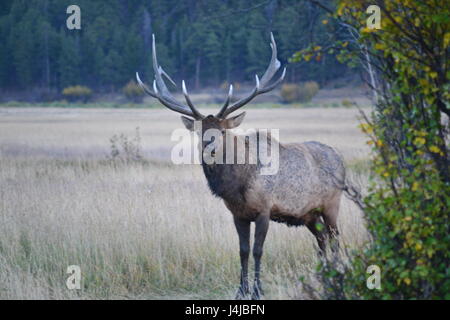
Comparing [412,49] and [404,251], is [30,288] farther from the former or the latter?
[412,49]

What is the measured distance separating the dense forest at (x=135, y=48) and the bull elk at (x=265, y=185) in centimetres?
3173

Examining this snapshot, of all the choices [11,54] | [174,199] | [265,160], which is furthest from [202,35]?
[265,160]

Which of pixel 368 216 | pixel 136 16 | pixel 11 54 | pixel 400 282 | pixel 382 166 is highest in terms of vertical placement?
pixel 136 16

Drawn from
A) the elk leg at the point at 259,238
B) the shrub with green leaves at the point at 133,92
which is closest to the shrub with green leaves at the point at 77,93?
the shrub with green leaves at the point at 133,92

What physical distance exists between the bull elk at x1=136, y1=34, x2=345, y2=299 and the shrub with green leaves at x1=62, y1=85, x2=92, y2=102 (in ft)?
129

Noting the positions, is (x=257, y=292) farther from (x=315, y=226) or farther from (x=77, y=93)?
(x=77, y=93)

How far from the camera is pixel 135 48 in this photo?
4241 cm

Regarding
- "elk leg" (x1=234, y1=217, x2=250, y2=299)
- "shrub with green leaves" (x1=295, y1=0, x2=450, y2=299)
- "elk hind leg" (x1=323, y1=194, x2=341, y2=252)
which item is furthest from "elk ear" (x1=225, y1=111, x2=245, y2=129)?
"shrub with green leaves" (x1=295, y1=0, x2=450, y2=299)

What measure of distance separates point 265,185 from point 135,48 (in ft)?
123

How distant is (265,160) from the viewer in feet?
21.6

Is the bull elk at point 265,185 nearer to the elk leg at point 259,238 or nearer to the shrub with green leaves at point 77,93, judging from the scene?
the elk leg at point 259,238

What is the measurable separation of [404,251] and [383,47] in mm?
1491

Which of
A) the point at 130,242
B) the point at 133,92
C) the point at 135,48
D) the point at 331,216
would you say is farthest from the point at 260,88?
the point at 133,92

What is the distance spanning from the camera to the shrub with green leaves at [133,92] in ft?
149
